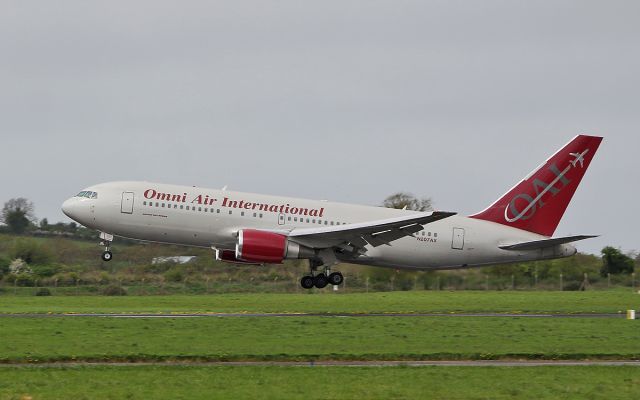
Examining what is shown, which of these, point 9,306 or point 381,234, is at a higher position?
point 381,234

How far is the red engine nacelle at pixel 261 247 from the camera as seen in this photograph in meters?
42.6

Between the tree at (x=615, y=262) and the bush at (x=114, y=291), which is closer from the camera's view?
the bush at (x=114, y=291)

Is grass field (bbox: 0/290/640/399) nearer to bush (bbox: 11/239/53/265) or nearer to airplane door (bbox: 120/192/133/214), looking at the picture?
airplane door (bbox: 120/192/133/214)

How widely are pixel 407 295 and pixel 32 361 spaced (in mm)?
28664

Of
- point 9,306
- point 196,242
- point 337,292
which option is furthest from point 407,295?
point 9,306

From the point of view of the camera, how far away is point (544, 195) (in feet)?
158

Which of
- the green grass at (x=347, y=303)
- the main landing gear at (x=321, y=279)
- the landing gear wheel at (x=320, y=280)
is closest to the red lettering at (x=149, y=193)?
the green grass at (x=347, y=303)

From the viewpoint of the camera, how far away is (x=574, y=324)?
118 ft

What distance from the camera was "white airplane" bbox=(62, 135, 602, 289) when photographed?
43.7 m

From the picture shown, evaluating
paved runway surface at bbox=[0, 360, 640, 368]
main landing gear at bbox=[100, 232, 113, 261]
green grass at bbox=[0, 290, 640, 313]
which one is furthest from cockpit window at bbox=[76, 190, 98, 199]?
paved runway surface at bbox=[0, 360, 640, 368]

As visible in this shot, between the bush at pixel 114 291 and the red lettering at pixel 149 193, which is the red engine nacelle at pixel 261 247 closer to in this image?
the red lettering at pixel 149 193

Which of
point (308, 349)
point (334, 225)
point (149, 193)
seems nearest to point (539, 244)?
point (334, 225)

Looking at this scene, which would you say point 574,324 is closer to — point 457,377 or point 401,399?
point 457,377

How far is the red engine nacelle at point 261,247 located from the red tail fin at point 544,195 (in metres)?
9.99
